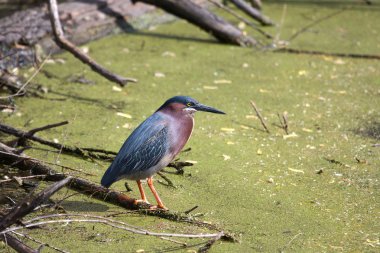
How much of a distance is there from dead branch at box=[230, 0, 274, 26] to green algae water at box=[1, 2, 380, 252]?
0.15 m

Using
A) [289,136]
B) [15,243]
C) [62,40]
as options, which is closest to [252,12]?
[289,136]

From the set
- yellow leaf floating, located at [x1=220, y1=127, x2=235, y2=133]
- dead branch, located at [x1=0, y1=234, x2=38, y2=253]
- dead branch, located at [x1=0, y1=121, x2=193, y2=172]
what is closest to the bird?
dead branch, located at [x1=0, y1=121, x2=193, y2=172]

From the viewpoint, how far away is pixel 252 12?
693 cm

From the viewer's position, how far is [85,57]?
5070mm

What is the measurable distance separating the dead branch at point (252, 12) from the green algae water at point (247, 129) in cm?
15

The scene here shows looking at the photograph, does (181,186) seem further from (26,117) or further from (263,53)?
(263,53)

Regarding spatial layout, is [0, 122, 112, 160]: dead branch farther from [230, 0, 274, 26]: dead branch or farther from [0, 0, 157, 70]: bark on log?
[230, 0, 274, 26]: dead branch

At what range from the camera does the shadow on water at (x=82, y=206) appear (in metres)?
3.71

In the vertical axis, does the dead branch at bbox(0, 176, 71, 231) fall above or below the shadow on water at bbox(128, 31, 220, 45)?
above

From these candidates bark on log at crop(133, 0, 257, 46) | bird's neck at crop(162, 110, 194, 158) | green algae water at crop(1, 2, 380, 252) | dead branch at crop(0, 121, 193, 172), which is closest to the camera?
green algae water at crop(1, 2, 380, 252)

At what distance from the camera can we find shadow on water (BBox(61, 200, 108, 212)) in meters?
3.71

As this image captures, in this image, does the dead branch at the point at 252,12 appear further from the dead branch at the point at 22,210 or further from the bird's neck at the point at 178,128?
the dead branch at the point at 22,210

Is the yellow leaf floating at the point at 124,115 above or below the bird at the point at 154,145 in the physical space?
below

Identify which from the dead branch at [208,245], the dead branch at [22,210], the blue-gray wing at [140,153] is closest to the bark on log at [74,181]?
the blue-gray wing at [140,153]
